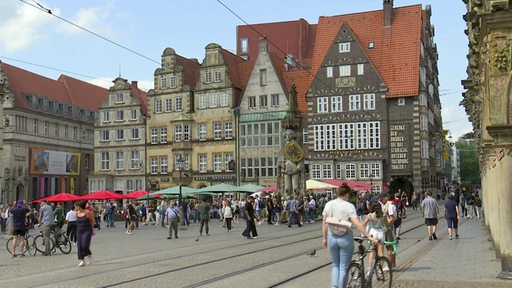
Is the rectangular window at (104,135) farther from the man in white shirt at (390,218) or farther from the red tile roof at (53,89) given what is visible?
the man in white shirt at (390,218)

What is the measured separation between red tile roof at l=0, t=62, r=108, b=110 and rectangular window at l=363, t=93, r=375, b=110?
1369 inches

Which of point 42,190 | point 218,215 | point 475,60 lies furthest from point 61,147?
point 475,60

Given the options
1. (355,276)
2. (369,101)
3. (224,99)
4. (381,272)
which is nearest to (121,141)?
(224,99)

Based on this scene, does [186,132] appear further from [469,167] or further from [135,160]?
[469,167]

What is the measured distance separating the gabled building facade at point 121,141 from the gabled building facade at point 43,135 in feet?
24.6

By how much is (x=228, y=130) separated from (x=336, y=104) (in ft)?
34.2

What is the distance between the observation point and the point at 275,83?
5972 cm

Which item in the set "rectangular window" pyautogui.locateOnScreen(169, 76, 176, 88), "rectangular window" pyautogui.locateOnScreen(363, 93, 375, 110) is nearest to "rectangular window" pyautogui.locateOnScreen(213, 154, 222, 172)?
"rectangular window" pyautogui.locateOnScreen(169, 76, 176, 88)

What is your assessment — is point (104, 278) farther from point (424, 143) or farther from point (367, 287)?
point (424, 143)

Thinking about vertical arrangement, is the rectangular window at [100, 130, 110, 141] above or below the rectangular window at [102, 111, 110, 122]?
below

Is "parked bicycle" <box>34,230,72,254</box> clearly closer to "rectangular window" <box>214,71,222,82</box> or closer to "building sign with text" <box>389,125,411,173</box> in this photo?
"building sign with text" <box>389,125,411,173</box>

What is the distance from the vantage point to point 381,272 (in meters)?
11.3

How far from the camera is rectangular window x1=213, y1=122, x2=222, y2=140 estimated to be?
203 feet

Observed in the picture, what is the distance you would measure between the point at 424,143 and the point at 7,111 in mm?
40108
